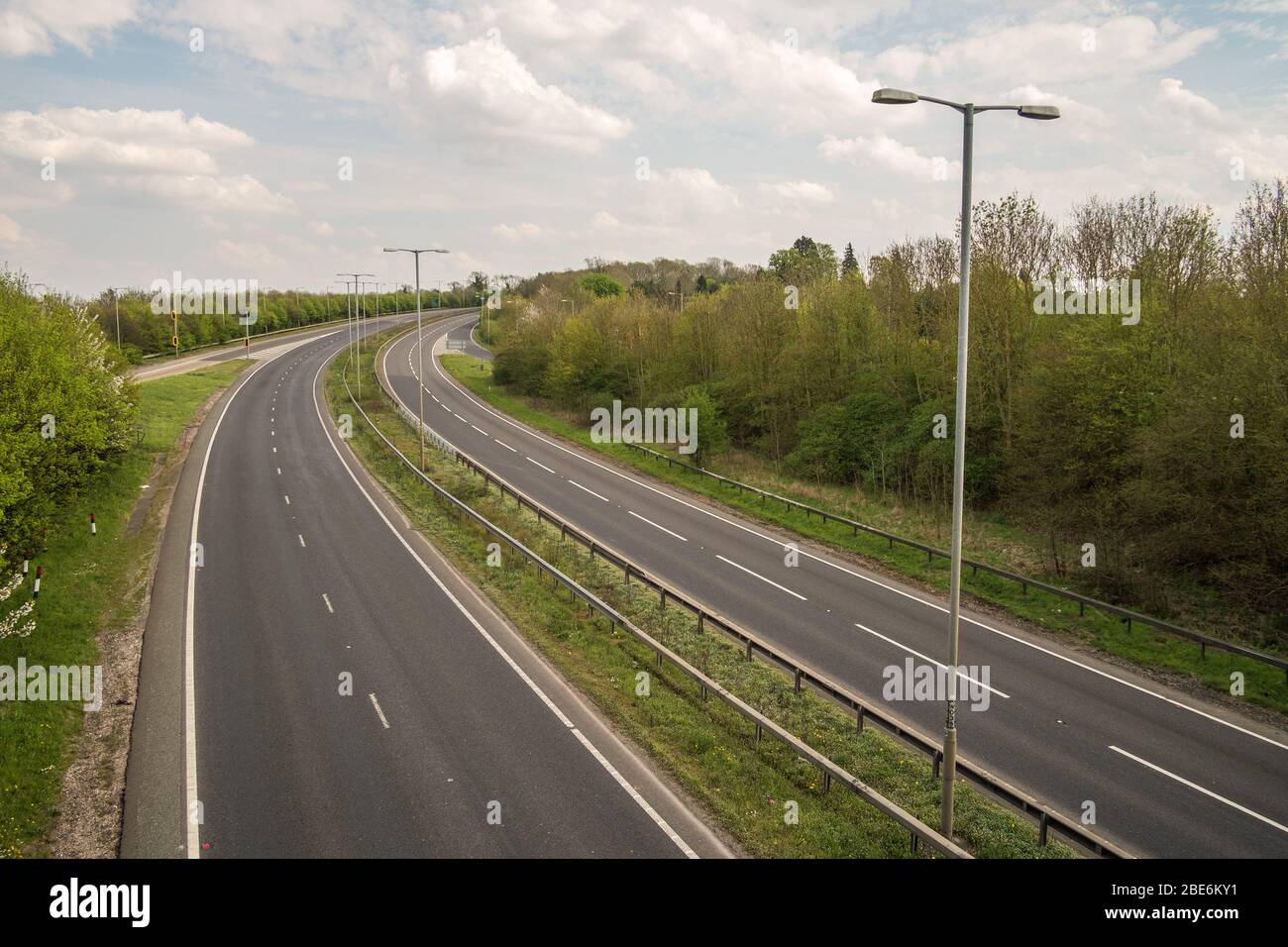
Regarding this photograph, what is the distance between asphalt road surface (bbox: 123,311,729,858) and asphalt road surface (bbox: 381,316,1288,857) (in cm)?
609

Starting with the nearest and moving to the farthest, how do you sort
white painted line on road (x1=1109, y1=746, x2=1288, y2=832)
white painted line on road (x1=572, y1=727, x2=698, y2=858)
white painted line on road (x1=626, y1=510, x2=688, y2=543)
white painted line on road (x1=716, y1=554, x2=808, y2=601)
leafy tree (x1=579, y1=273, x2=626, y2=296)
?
white painted line on road (x1=572, y1=727, x2=698, y2=858)
white painted line on road (x1=1109, y1=746, x2=1288, y2=832)
white painted line on road (x1=716, y1=554, x2=808, y2=601)
white painted line on road (x1=626, y1=510, x2=688, y2=543)
leafy tree (x1=579, y1=273, x2=626, y2=296)

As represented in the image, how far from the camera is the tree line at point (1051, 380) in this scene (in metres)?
19.8

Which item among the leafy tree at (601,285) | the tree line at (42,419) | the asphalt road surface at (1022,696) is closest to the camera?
the asphalt road surface at (1022,696)

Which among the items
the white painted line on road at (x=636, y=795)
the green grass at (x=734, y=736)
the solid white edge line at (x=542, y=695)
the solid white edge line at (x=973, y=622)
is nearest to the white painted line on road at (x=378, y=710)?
the solid white edge line at (x=542, y=695)

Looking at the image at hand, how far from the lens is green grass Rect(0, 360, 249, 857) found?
38.2 ft

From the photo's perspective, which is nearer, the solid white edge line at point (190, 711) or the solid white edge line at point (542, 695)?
the solid white edge line at point (190, 711)

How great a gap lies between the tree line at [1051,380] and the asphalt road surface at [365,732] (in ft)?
52.9

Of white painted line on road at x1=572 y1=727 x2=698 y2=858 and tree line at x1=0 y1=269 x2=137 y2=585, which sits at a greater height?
tree line at x1=0 y1=269 x2=137 y2=585

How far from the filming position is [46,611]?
61.8 feet

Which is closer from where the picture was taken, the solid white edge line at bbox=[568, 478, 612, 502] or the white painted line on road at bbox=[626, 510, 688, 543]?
the white painted line on road at bbox=[626, 510, 688, 543]

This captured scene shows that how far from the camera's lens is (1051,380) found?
88.5 ft

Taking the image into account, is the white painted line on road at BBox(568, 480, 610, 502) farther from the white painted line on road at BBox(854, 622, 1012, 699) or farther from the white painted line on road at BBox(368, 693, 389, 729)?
the white painted line on road at BBox(368, 693, 389, 729)

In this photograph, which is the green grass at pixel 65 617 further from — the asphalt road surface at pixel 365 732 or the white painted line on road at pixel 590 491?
the white painted line on road at pixel 590 491

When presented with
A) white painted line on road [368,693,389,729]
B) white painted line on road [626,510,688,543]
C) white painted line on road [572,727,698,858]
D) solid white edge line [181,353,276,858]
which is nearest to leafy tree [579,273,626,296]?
white painted line on road [626,510,688,543]
